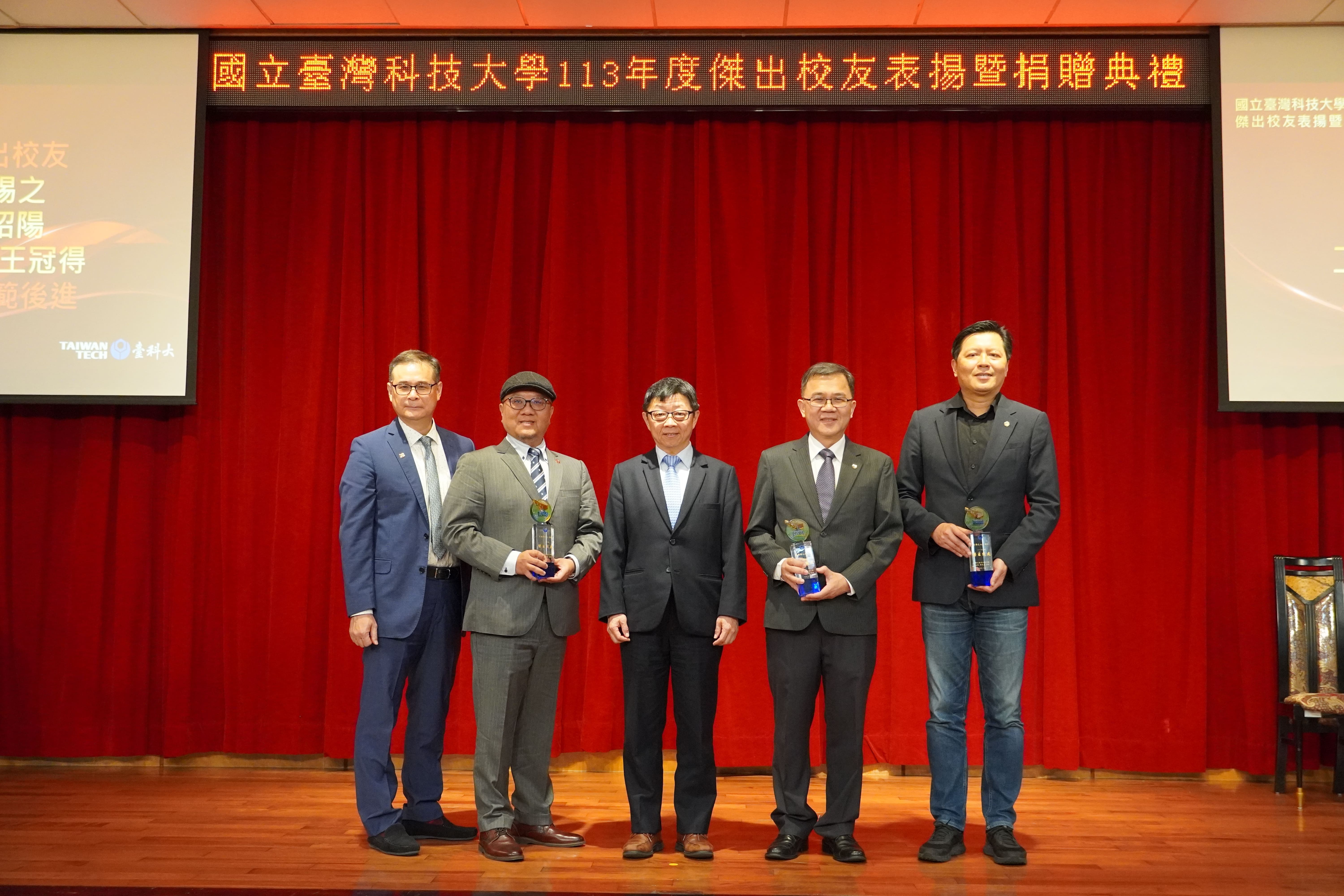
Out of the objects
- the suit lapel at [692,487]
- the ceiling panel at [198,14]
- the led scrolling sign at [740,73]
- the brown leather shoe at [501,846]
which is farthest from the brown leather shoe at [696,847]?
the ceiling panel at [198,14]

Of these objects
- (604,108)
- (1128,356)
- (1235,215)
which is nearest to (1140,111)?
(1235,215)

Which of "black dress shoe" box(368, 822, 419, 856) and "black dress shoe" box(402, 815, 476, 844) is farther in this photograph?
"black dress shoe" box(402, 815, 476, 844)

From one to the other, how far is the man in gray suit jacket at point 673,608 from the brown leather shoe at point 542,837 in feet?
0.71

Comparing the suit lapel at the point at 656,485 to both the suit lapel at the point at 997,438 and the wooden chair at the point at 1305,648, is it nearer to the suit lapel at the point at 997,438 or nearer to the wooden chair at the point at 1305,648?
the suit lapel at the point at 997,438

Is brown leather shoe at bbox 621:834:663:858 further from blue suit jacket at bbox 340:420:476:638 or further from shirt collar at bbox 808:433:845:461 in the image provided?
shirt collar at bbox 808:433:845:461

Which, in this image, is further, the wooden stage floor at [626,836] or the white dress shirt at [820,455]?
the white dress shirt at [820,455]

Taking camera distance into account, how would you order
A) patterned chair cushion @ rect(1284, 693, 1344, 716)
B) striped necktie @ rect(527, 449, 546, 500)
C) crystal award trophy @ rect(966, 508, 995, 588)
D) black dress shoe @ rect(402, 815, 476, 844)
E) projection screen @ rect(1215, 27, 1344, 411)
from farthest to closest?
projection screen @ rect(1215, 27, 1344, 411), patterned chair cushion @ rect(1284, 693, 1344, 716), black dress shoe @ rect(402, 815, 476, 844), striped necktie @ rect(527, 449, 546, 500), crystal award trophy @ rect(966, 508, 995, 588)

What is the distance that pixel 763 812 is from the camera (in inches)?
153

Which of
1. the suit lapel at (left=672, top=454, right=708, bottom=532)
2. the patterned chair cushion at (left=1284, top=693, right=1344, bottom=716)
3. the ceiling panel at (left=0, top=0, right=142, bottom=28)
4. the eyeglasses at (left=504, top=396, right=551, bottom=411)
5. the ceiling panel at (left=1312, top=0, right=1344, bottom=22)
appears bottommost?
the patterned chair cushion at (left=1284, top=693, right=1344, bottom=716)

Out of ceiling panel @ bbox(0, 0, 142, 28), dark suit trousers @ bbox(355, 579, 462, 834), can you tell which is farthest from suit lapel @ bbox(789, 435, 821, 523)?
ceiling panel @ bbox(0, 0, 142, 28)

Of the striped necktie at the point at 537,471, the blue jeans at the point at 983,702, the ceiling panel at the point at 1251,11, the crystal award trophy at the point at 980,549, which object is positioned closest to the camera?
the crystal award trophy at the point at 980,549

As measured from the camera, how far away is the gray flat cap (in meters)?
3.28

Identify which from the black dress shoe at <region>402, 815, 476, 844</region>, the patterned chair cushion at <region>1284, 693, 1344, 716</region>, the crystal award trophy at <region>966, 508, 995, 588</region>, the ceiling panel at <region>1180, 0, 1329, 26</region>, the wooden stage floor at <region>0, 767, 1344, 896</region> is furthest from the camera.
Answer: the ceiling panel at <region>1180, 0, 1329, 26</region>

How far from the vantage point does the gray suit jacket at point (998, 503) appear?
3.20 m
